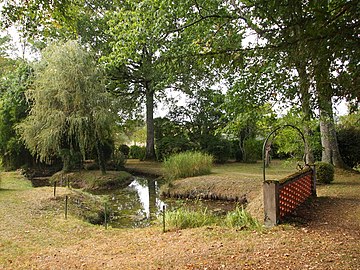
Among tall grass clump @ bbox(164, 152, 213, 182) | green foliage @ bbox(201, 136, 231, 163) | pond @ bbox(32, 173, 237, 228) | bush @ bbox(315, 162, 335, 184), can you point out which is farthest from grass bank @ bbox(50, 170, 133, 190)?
bush @ bbox(315, 162, 335, 184)

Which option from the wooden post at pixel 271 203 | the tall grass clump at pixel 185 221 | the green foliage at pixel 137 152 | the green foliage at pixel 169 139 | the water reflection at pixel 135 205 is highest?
the green foliage at pixel 169 139

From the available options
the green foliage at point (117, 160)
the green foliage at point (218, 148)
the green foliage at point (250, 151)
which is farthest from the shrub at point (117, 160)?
the green foliage at point (250, 151)

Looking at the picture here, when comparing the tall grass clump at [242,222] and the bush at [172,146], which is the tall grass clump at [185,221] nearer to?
the tall grass clump at [242,222]

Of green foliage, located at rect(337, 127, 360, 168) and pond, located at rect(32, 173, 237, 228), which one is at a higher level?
green foliage, located at rect(337, 127, 360, 168)

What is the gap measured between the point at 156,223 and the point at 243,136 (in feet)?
44.4

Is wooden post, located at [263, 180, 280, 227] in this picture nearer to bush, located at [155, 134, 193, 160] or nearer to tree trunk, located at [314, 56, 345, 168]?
tree trunk, located at [314, 56, 345, 168]

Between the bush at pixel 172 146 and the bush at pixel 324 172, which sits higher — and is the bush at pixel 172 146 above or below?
above

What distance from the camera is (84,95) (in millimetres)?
12883

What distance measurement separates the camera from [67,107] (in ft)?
42.3

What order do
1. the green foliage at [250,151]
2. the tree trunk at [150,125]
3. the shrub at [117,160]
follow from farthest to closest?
the tree trunk at [150,125] → the green foliage at [250,151] → the shrub at [117,160]

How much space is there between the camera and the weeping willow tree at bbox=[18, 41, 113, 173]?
12562mm

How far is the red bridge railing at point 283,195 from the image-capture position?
5262 mm

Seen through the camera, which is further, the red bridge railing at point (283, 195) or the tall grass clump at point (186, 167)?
the tall grass clump at point (186, 167)

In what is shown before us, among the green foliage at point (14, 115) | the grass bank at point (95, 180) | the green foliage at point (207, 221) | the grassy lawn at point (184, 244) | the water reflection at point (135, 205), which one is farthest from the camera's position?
the green foliage at point (14, 115)
